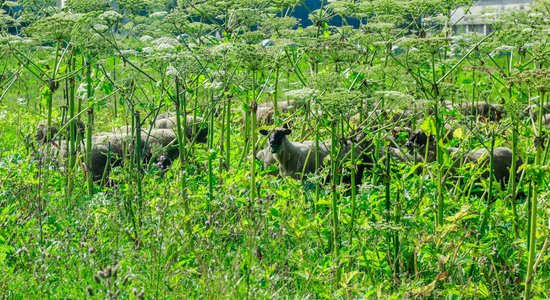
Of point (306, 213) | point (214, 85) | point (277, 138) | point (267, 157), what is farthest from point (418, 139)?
point (214, 85)

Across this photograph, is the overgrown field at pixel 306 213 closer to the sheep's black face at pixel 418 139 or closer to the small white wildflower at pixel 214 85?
the small white wildflower at pixel 214 85

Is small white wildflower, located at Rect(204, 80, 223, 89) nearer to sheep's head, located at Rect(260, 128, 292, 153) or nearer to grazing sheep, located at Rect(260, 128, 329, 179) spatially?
sheep's head, located at Rect(260, 128, 292, 153)

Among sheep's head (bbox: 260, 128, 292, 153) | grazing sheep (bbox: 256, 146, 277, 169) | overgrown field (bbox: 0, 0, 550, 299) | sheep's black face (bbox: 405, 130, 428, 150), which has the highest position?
overgrown field (bbox: 0, 0, 550, 299)

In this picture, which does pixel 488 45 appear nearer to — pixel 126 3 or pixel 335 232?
pixel 335 232

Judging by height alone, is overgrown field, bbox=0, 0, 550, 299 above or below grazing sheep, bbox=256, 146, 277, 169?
above

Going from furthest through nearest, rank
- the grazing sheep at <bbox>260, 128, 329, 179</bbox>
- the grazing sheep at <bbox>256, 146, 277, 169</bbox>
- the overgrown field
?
the grazing sheep at <bbox>256, 146, 277, 169</bbox> < the grazing sheep at <bbox>260, 128, 329, 179</bbox> < the overgrown field

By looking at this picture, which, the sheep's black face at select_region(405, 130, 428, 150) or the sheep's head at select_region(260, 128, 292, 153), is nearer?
the sheep's black face at select_region(405, 130, 428, 150)

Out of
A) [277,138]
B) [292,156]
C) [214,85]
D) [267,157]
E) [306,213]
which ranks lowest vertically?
[267,157]

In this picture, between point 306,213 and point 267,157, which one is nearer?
point 306,213

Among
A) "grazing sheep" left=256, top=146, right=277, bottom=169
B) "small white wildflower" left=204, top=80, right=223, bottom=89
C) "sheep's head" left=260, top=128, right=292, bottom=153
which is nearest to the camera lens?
"small white wildflower" left=204, top=80, right=223, bottom=89

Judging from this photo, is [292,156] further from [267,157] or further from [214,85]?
[214,85]

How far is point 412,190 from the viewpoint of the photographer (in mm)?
6211

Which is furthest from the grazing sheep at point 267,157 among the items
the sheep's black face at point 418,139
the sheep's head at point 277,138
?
the sheep's black face at point 418,139

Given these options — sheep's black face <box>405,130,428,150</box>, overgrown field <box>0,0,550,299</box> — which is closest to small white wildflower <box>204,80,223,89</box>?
overgrown field <box>0,0,550,299</box>
